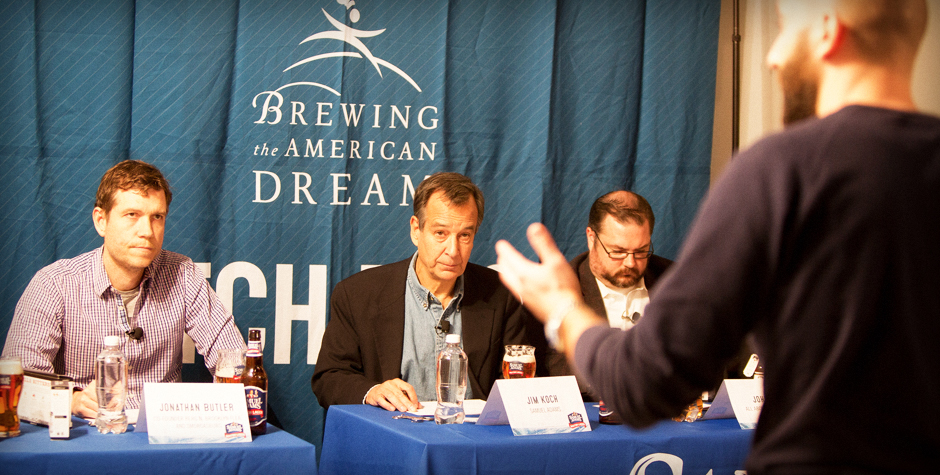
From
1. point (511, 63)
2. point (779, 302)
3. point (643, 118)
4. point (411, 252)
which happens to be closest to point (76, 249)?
point (411, 252)

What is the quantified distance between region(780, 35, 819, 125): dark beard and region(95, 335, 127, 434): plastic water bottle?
153cm

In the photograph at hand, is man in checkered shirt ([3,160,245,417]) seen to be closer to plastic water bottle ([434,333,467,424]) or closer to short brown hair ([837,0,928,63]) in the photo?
plastic water bottle ([434,333,467,424])

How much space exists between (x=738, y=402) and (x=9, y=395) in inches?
69.2

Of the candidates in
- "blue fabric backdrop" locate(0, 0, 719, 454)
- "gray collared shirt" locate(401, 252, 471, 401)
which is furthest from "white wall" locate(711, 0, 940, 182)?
"gray collared shirt" locate(401, 252, 471, 401)

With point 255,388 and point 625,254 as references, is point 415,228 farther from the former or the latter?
point 255,388

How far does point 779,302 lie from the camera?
67 centimetres

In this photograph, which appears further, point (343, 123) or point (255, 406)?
point (343, 123)

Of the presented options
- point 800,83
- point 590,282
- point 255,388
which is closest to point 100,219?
point 255,388

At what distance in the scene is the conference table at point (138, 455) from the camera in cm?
147

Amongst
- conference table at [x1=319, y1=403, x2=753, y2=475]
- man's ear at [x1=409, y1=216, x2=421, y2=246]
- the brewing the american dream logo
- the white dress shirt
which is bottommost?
conference table at [x1=319, y1=403, x2=753, y2=475]

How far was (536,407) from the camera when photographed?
1802mm

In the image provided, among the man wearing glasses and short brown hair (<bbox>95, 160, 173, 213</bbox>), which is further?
the man wearing glasses

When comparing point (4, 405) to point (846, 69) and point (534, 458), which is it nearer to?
point (534, 458)

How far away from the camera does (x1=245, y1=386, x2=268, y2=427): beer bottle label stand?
5.66ft
